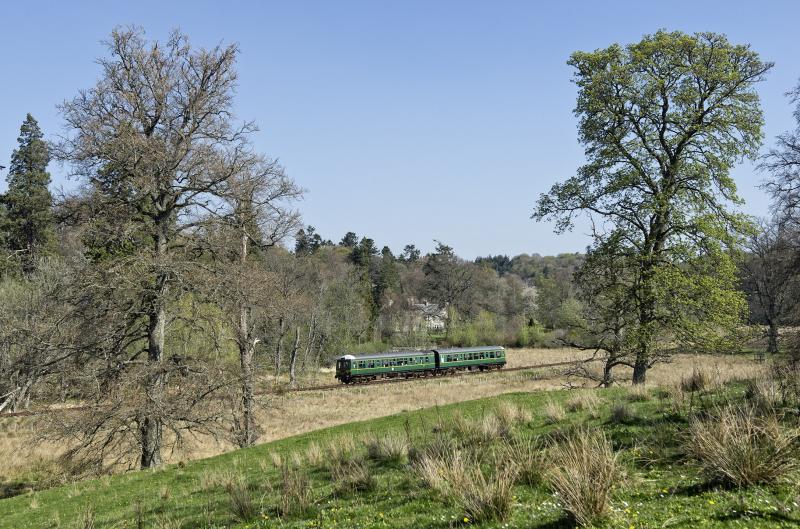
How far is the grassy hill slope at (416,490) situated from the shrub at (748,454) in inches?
5.2

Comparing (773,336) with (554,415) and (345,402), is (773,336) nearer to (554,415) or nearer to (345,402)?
(554,415)

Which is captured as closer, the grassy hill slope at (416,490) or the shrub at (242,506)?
the grassy hill slope at (416,490)

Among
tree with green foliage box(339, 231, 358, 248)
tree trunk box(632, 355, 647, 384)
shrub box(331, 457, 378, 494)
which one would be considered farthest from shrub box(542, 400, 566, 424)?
tree with green foliage box(339, 231, 358, 248)

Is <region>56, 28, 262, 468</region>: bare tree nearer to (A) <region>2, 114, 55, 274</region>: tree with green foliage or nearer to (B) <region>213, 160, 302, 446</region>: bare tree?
(B) <region>213, 160, 302, 446</region>: bare tree

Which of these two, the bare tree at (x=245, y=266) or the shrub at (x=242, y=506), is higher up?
the bare tree at (x=245, y=266)

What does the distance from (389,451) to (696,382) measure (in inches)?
302

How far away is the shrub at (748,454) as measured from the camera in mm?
5680

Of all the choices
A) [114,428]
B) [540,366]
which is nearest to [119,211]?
[114,428]

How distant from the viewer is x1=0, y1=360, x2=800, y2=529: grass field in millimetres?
5441

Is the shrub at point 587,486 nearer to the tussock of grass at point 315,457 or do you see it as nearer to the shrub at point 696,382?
the tussock of grass at point 315,457

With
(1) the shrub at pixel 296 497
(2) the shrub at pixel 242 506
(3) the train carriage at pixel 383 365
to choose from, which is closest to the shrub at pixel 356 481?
(1) the shrub at pixel 296 497

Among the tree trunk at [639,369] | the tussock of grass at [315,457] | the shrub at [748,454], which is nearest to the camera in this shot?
the shrub at [748,454]

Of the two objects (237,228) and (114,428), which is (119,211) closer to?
(237,228)

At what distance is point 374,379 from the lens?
143ft
